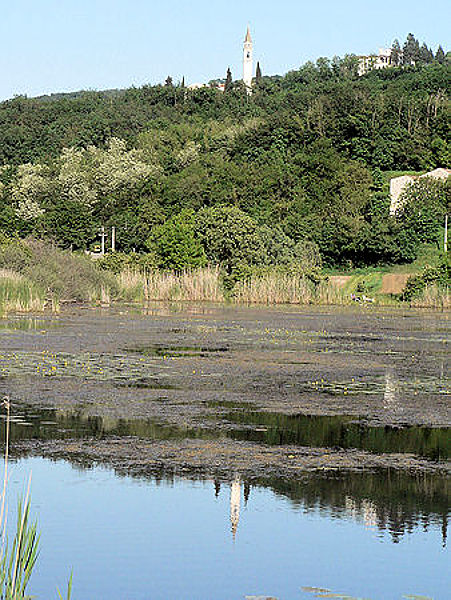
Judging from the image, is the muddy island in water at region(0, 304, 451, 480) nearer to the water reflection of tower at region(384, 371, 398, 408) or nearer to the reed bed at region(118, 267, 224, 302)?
the water reflection of tower at region(384, 371, 398, 408)

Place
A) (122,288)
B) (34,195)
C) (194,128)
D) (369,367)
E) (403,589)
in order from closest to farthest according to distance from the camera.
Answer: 1. (403,589)
2. (369,367)
3. (122,288)
4. (34,195)
5. (194,128)

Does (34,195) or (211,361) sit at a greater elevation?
(34,195)

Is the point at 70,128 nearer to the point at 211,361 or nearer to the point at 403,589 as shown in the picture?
the point at 211,361

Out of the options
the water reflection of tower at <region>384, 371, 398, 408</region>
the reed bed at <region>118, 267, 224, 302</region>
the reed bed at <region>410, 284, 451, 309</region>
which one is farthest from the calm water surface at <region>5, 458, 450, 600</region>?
the reed bed at <region>410, 284, 451, 309</region>

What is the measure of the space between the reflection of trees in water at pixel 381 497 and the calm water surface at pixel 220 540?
24 mm

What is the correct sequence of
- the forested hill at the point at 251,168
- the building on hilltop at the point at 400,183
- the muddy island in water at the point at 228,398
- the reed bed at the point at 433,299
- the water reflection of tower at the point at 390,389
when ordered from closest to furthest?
the muddy island in water at the point at 228,398
the water reflection of tower at the point at 390,389
the reed bed at the point at 433,299
the forested hill at the point at 251,168
the building on hilltop at the point at 400,183

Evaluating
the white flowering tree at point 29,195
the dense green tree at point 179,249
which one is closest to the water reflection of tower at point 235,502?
the dense green tree at point 179,249

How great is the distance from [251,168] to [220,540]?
81.4 m

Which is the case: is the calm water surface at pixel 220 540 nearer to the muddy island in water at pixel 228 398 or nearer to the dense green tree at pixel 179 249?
the muddy island in water at pixel 228 398

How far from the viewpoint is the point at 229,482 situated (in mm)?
10633

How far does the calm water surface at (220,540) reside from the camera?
300 inches

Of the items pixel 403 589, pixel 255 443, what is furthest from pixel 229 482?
pixel 403 589

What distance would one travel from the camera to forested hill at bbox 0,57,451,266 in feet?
241

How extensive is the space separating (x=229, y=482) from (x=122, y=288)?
41.2 m
